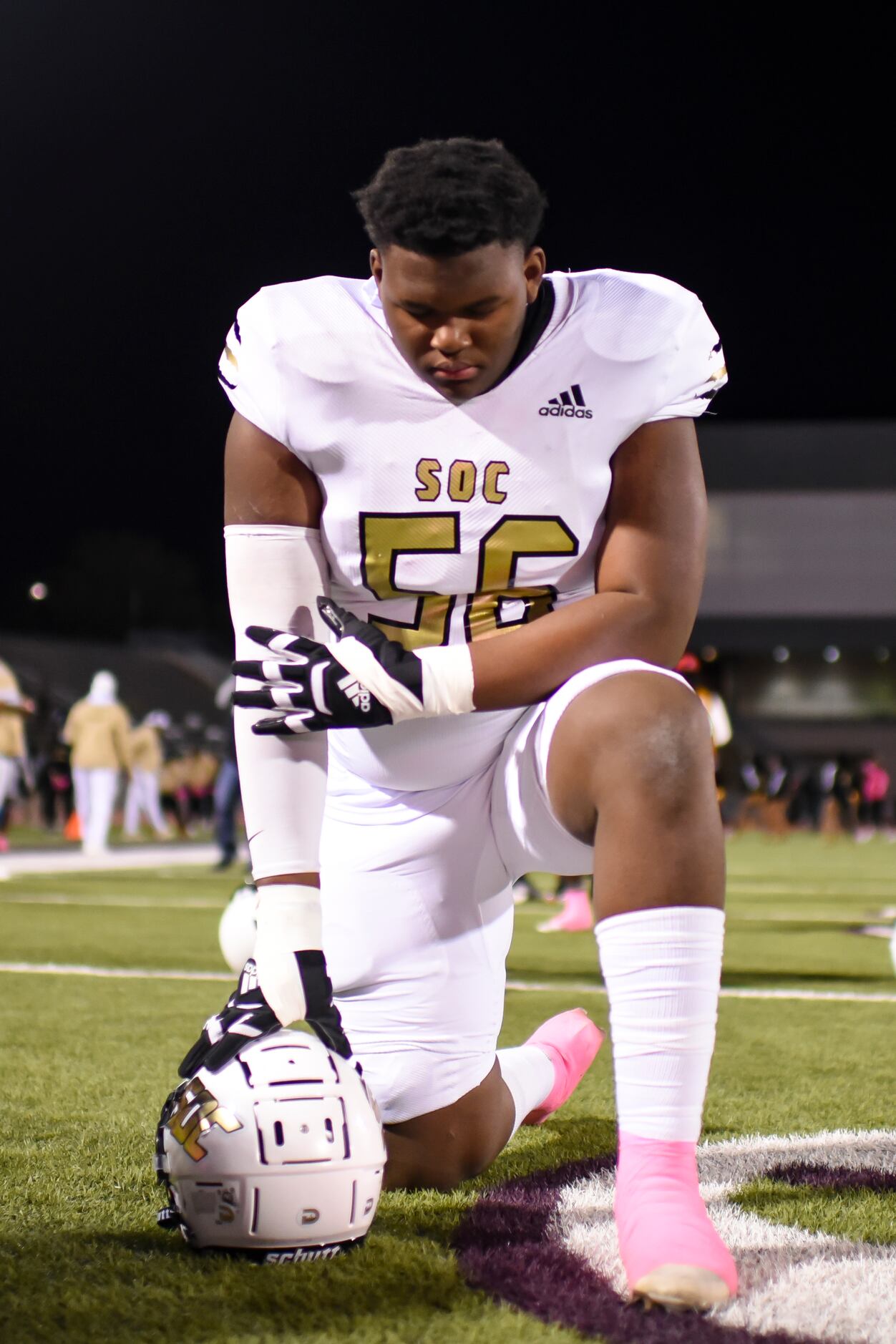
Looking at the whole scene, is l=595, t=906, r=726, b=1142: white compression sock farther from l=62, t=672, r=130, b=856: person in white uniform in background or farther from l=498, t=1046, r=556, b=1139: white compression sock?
l=62, t=672, r=130, b=856: person in white uniform in background

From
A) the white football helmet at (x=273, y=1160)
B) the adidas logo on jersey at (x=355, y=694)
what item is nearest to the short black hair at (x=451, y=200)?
the adidas logo on jersey at (x=355, y=694)

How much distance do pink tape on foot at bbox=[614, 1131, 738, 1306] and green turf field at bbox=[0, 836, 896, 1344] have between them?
0.50 feet

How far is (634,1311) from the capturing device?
70.5 inches

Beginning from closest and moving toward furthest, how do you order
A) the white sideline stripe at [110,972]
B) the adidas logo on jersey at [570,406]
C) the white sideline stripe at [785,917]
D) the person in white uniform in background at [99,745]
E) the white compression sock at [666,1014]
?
the white compression sock at [666,1014], the adidas logo on jersey at [570,406], the white sideline stripe at [110,972], the white sideline stripe at [785,917], the person in white uniform in background at [99,745]

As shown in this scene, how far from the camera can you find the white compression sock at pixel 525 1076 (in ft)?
9.30

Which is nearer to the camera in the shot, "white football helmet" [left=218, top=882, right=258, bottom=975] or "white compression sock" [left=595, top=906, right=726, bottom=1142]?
"white compression sock" [left=595, top=906, right=726, bottom=1142]

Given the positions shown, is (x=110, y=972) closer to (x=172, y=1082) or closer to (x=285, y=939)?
(x=172, y=1082)

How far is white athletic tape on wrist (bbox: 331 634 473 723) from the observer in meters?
2.25

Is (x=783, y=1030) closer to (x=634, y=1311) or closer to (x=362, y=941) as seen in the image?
(x=362, y=941)

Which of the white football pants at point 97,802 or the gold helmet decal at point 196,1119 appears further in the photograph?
the white football pants at point 97,802

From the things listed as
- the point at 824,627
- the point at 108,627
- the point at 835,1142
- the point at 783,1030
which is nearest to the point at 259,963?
the point at 835,1142

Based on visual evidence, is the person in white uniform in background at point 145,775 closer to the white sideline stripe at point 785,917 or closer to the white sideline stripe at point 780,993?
the white sideline stripe at point 785,917

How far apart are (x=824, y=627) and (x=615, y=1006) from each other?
39771 mm

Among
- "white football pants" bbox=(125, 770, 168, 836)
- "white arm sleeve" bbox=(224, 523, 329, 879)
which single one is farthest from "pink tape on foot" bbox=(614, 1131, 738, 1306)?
"white football pants" bbox=(125, 770, 168, 836)
